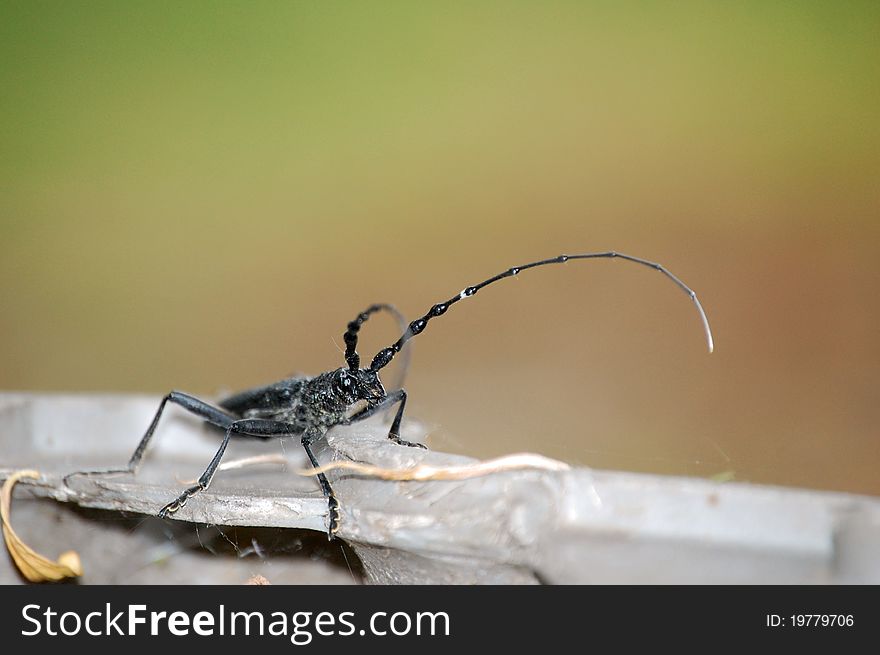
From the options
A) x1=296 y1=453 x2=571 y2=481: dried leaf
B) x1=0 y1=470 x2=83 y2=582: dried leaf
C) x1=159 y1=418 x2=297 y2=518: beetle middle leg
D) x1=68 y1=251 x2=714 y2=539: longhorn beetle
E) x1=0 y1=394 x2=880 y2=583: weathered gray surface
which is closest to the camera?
x1=0 y1=394 x2=880 y2=583: weathered gray surface

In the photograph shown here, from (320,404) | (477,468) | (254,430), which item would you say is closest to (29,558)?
(254,430)

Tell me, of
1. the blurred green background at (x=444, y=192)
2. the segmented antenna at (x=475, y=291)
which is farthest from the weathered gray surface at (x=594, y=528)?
the blurred green background at (x=444, y=192)

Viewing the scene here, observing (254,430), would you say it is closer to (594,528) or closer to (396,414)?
(396,414)

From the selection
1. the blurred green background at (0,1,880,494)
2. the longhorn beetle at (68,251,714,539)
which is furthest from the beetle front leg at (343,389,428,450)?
the blurred green background at (0,1,880,494)

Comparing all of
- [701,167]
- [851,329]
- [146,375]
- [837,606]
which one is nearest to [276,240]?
[146,375]

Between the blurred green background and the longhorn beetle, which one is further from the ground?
the blurred green background

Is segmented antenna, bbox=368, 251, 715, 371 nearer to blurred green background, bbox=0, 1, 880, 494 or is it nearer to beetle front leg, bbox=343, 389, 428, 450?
beetle front leg, bbox=343, 389, 428, 450

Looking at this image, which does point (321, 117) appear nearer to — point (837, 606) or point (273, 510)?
point (273, 510)

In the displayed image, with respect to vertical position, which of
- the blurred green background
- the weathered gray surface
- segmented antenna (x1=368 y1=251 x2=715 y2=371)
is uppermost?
the blurred green background

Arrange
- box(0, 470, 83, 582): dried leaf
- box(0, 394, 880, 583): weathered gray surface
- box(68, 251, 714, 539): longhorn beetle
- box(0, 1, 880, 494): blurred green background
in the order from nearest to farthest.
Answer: box(0, 394, 880, 583): weathered gray surface, box(0, 470, 83, 582): dried leaf, box(68, 251, 714, 539): longhorn beetle, box(0, 1, 880, 494): blurred green background
